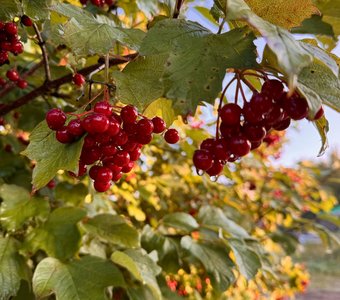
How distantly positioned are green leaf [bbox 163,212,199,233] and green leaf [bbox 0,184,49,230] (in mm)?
455

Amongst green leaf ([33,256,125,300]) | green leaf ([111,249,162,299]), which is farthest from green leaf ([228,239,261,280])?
green leaf ([33,256,125,300])

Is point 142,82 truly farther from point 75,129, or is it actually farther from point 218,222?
point 218,222

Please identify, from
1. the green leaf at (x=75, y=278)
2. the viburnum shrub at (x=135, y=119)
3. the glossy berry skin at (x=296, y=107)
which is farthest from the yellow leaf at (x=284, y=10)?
the green leaf at (x=75, y=278)

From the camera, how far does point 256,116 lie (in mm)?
557

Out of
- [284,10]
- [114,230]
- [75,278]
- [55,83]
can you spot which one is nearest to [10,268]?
[75,278]

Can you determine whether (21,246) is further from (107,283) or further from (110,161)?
(110,161)

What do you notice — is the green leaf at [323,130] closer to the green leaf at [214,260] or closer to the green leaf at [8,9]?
the green leaf at [8,9]

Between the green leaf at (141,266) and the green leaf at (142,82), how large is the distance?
463 mm

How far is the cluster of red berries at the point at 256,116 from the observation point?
1.78 ft

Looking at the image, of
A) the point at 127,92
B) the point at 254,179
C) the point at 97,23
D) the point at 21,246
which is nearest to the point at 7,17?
the point at 97,23

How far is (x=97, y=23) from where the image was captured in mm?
688

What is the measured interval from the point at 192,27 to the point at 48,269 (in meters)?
0.63

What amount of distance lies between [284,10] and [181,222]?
0.90 meters

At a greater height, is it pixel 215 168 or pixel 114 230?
pixel 215 168
